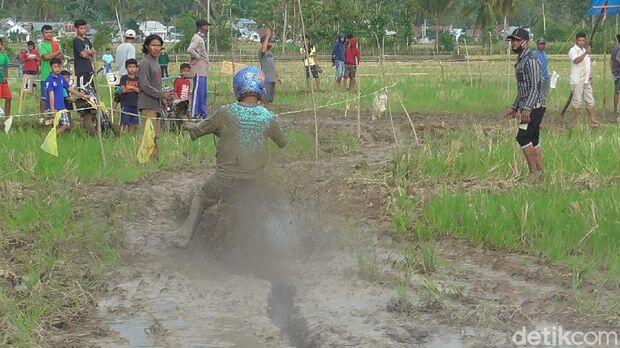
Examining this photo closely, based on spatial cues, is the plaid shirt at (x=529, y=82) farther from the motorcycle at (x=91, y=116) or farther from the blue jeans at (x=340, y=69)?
the blue jeans at (x=340, y=69)

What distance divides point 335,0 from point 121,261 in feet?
130

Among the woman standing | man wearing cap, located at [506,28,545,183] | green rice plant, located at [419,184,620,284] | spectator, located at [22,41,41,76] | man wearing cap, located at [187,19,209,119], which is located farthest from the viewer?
spectator, located at [22,41,41,76]

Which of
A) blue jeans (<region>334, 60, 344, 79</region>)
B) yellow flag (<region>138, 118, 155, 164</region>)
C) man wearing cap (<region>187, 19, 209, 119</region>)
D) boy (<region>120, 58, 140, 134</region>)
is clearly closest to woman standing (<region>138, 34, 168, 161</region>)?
yellow flag (<region>138, 118, 155, 164</region>)

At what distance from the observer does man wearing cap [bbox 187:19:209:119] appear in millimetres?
15008

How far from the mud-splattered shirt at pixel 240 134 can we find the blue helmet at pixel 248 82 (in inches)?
4.9

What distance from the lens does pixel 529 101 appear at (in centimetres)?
1010

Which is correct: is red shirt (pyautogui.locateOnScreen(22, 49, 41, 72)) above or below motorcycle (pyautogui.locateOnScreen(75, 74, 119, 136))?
above

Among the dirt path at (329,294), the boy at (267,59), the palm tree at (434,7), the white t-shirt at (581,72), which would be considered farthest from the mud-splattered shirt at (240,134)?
the palm tree at (434,7)

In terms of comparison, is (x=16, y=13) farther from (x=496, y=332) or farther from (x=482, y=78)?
(x=496, y=332)

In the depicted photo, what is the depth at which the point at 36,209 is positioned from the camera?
28.4ft

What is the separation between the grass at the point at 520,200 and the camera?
723 cm

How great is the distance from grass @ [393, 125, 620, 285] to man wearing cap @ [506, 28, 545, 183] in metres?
0.23

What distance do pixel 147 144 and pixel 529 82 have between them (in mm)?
4516

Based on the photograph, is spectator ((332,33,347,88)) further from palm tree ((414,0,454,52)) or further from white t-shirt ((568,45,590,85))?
palm tree ((414,0,454,52))
